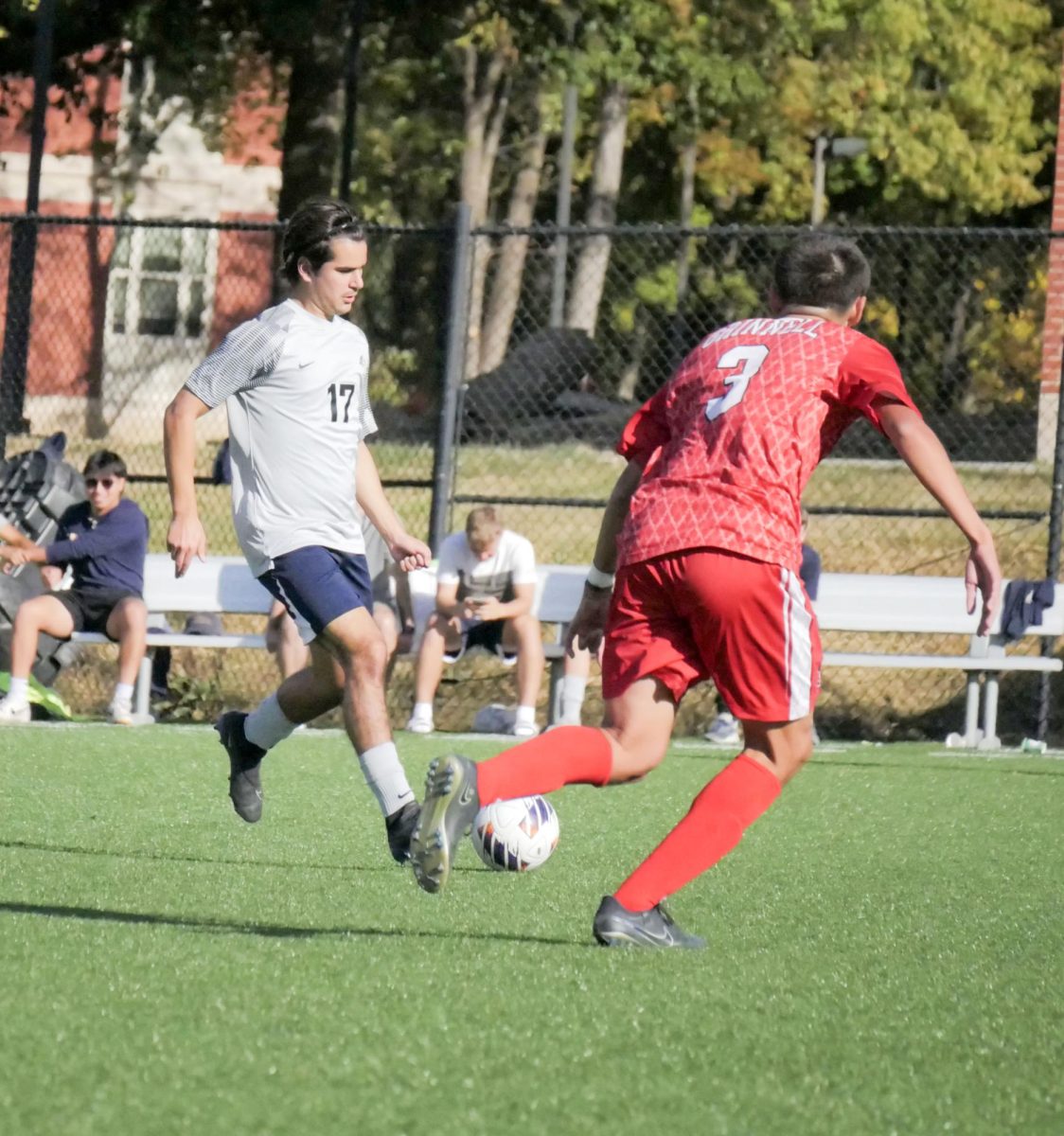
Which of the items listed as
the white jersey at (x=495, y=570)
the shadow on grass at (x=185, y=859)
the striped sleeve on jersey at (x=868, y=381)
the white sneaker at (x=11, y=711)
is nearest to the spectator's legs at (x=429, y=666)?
the white jersey at (x=495, y=570)

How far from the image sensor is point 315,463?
20.4ft

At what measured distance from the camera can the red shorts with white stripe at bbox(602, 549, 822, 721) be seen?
480 cm

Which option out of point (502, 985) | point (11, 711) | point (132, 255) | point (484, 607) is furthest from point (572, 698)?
point (132, 255)

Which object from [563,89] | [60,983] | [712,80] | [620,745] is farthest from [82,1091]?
[563,89]

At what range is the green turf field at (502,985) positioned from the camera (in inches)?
135

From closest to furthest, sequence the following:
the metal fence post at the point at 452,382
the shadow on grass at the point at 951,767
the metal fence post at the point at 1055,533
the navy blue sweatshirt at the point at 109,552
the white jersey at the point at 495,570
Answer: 1. the shadow on grass at the point at 951,767
2. the navy blue sweatshirt at the point at 109,552
3. the white jersey at the point at 495,570
4. the metal fence post at the point at 1055,533
5. the metal fence post at the point at 452,382

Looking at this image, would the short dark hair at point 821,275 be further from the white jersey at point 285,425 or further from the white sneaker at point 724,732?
the white sneaker at point 724,732

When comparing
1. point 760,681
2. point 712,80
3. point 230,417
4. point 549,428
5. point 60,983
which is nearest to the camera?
point 60,983

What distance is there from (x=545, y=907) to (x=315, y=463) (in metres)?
1.52

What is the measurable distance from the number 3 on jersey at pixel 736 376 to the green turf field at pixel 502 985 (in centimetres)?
130

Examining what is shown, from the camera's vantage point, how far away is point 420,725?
12.1m

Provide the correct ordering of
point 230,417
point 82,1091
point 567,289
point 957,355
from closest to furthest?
point 82,1091 < point 230,417 < point 957,355 < point 567,289

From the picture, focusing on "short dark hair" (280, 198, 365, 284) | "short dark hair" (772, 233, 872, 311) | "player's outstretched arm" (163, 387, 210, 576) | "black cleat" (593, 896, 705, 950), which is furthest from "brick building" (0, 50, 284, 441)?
"black cleat" (593, 896, 705, 950)

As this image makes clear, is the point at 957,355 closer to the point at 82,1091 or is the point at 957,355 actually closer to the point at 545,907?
the point at 545,907
